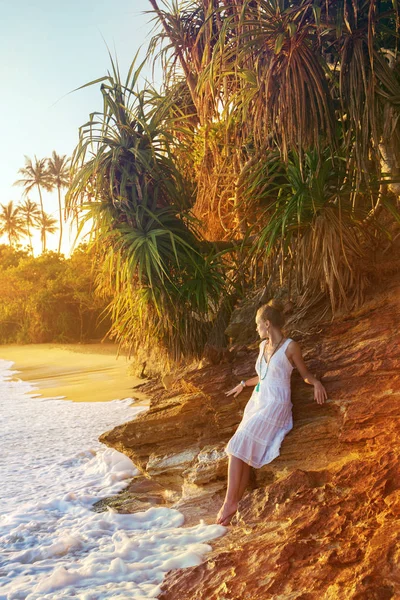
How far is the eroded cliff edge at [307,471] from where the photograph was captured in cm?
275

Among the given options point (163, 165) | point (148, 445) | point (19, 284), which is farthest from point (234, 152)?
point (19, 284)

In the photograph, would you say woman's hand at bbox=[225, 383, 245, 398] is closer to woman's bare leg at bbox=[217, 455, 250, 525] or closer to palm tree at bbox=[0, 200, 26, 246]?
→ woman's bare leg at bbox=[217, 455, 250, 525]

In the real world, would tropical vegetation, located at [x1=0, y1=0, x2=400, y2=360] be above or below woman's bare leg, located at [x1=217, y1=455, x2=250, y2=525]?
above

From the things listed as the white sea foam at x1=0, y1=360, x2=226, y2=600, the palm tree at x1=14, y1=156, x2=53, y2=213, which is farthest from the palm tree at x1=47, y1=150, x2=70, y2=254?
the white sea foam at x1=0, y1=360, x2=226, y2=600

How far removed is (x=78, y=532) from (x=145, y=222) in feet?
9.17

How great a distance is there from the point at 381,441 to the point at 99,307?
77.8ft

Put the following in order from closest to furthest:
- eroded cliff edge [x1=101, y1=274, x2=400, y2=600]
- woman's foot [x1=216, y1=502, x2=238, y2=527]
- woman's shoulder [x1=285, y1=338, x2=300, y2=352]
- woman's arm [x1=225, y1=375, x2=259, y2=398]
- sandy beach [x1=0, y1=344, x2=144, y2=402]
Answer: eroded cliff edge [x1=101, y1=274, x2=400, y2=600], woman's foot [x1=216, y1=502, x2=238, y2=527], woman's shoulder [x1=285, y1=338, x2=300, y2=352], woman's arm [x1=225, y1=375, x2=259, y2=398], sandy beach [x1=0, y1=344, x2=144, y2=402]

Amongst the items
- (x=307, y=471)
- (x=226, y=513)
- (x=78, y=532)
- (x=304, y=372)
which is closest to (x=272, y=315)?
(x=304, y=372)

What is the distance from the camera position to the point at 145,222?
18.6ft

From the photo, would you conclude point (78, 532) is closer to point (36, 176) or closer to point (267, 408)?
point (267, 408)

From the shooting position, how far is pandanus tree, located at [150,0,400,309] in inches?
158

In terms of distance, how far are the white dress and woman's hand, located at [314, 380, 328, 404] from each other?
22 cm

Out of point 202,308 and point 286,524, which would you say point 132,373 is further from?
point 286,524

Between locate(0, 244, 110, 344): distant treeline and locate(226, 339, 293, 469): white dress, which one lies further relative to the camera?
locate(0, 244, 110, 344): distant treeline
